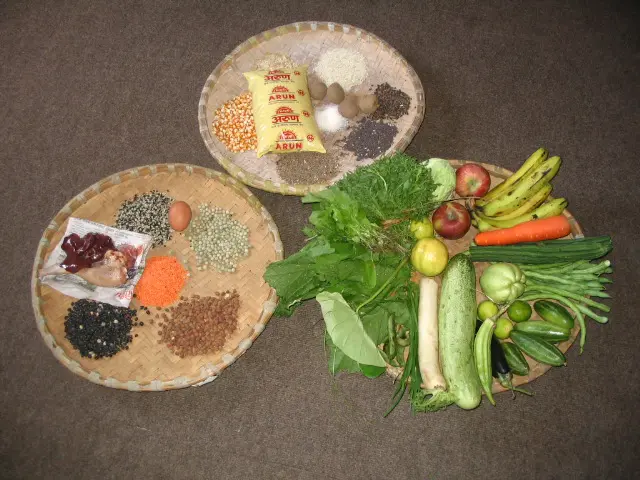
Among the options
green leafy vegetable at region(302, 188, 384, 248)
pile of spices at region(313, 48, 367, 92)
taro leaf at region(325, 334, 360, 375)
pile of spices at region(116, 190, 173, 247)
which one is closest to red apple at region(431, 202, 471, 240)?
green leafy vegetable at region(302, 188, 384, 248)

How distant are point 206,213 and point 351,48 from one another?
108 centimetres

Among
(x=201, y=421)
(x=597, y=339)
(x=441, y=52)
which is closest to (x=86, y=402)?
(x=201, y=421)

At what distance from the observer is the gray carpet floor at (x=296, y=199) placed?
6.78ft

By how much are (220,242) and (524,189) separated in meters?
1.26

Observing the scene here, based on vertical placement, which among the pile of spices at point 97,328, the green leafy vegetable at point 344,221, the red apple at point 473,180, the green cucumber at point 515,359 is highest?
the red apple at point 473,180

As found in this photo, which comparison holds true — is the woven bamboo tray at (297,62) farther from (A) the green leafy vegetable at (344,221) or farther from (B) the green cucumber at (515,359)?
(B) the green cucumber at (515,359)

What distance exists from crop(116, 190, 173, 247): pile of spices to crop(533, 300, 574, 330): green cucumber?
62.4 inches

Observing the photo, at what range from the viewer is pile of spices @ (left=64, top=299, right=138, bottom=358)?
1.97 meters

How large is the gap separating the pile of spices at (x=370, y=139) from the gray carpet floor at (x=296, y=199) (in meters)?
0.38

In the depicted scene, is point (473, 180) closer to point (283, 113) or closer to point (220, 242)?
point (283, 113)

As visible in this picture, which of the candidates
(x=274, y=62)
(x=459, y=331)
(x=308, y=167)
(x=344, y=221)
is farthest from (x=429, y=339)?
(x=274, y=62)

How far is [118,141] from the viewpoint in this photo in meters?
2.59

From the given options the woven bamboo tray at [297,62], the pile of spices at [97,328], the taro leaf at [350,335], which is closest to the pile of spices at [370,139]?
the woven bamboo tray at [297,62]

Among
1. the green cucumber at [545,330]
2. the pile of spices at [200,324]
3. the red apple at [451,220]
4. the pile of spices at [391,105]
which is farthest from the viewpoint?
the pile of spices at [391,105]
